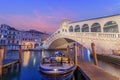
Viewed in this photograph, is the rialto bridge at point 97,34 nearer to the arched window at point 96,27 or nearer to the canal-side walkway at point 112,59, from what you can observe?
the arched window at point 96,27

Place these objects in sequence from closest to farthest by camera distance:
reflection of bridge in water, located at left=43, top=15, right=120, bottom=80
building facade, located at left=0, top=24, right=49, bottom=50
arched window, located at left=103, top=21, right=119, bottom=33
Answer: reflection of bridge in water, located at left=43, top=15, right=120, bottom=80
arched window, located at left=103, top=21, right=119, bottom=33
building facade, located at left=0, top=24, right=49, bottom=50

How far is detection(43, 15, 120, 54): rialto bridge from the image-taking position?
12.6 m

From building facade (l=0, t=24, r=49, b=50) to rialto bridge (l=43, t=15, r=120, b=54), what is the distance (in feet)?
38.8

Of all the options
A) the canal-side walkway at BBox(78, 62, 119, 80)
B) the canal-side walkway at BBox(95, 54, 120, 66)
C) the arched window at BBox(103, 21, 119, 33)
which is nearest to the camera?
the canal-side walkway at BBox(78, 62, 119, 80)

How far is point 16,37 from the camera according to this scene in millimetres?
37875

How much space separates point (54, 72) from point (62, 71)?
0.38 meters

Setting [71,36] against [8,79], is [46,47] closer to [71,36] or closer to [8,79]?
[71,36]

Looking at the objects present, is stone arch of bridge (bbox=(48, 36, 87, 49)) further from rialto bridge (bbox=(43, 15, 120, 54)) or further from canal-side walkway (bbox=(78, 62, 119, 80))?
canal-side walkway (bbox=(78, 62, 119, 80))

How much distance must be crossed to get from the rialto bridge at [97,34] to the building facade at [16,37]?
11.8 m

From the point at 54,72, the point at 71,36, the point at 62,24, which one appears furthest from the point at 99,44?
the point at 62,24

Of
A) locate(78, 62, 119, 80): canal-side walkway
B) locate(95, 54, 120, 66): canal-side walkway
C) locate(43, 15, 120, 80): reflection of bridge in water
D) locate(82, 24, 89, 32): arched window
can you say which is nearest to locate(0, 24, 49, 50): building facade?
locate(43, 15, 120, 80): reflection of bridge in water

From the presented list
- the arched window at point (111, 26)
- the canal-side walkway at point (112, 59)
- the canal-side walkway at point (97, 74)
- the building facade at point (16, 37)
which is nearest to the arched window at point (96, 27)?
the arched window at point (111, 26)

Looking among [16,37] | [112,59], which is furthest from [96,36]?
[16,37]

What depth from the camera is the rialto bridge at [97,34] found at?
1264 centimetres
